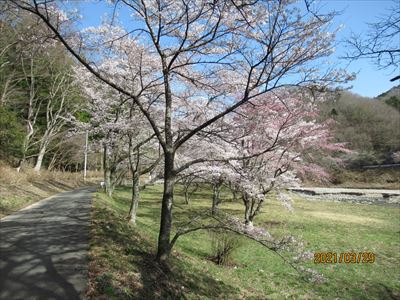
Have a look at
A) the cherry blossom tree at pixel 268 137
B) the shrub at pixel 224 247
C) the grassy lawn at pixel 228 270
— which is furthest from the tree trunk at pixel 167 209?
the shrub at pixel 224 247

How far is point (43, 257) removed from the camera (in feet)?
22.9

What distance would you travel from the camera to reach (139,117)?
14422 mm

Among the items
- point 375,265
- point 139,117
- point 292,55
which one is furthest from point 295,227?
point 292,55

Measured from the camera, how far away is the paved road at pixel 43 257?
17.8 feet

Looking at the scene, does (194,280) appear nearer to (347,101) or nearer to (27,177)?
(27,177)

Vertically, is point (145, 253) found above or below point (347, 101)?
below

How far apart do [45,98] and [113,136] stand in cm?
1590
